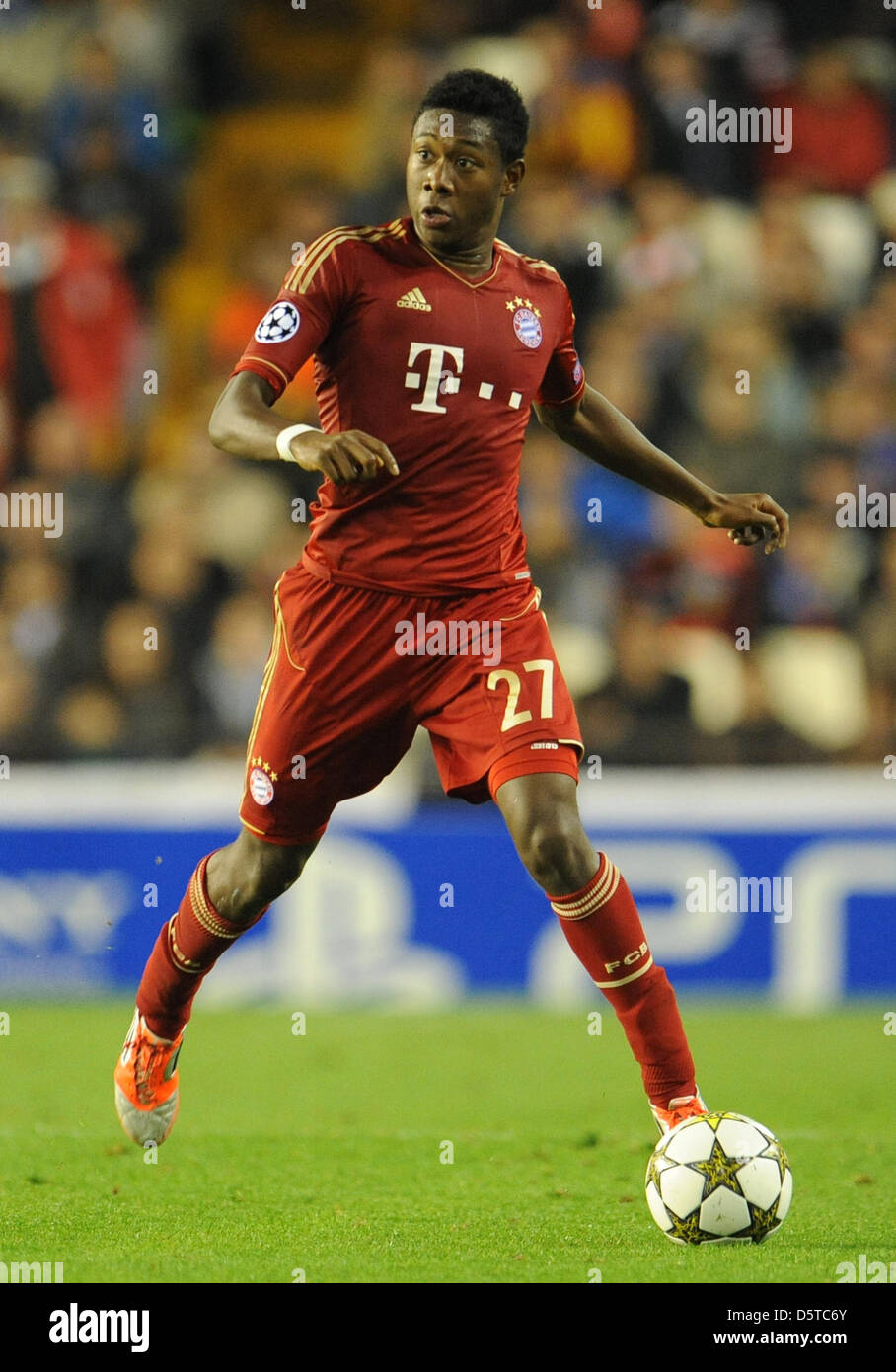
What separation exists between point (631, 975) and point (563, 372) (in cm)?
176

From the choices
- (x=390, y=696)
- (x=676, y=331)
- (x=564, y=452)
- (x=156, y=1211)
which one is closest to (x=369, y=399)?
(x=390, y=696)

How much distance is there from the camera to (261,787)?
5.42 metres

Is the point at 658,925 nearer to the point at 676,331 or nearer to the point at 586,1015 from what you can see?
the point at 586,1015

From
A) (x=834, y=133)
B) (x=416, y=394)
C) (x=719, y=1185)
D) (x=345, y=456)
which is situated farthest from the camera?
(x=834, y=133)

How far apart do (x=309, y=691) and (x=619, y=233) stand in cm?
697

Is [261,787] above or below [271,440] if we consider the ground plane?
below

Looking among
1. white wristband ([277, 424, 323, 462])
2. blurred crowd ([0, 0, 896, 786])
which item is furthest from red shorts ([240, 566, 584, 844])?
blurred crowd ([0, 0, 896, 786])

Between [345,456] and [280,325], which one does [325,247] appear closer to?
[280,325]

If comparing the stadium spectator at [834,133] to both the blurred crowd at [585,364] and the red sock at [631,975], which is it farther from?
the red sock at [631,975]

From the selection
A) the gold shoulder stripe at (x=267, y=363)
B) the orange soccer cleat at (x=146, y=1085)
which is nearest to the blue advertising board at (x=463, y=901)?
the orange soccer cleat at (x=146, y=1085)

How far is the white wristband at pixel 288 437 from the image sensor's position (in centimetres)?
462

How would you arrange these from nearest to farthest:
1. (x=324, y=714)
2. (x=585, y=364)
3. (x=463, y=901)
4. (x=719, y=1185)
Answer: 1. (x=719, y=1185)
2. (x=324, y=714)
3. (x=463, y=901)
4. (x=585, y=364)

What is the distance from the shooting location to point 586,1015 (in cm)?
944

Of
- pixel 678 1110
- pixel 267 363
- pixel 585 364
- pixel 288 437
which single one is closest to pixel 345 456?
pixel 288 437
